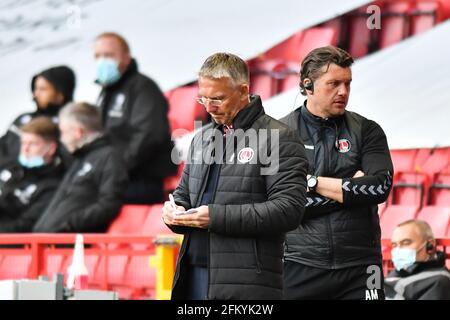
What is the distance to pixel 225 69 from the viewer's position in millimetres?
5000

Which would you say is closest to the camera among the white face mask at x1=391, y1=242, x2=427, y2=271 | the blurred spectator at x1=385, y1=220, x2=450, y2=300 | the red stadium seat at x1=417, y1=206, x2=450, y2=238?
the blurred spectator at x1=385, y1=220, x2=450, y2=300

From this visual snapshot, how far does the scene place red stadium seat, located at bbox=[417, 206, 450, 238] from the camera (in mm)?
8469

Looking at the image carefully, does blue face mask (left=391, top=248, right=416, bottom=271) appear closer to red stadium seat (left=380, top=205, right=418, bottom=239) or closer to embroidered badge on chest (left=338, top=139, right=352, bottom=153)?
red stadium seat (left=380, top=205, right=418, bottom=239)

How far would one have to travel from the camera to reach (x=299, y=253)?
5516 millimetres

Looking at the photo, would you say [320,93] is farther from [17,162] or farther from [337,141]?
[17,162]

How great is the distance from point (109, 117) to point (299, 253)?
18.1 feet

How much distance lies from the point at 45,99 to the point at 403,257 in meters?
4.60

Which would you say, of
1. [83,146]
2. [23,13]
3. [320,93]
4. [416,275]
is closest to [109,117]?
[83,146]

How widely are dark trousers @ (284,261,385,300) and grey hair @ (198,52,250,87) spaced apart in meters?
0.93

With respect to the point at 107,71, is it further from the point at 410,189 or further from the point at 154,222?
the point at 410,189

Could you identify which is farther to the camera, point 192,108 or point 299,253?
point 192,108
